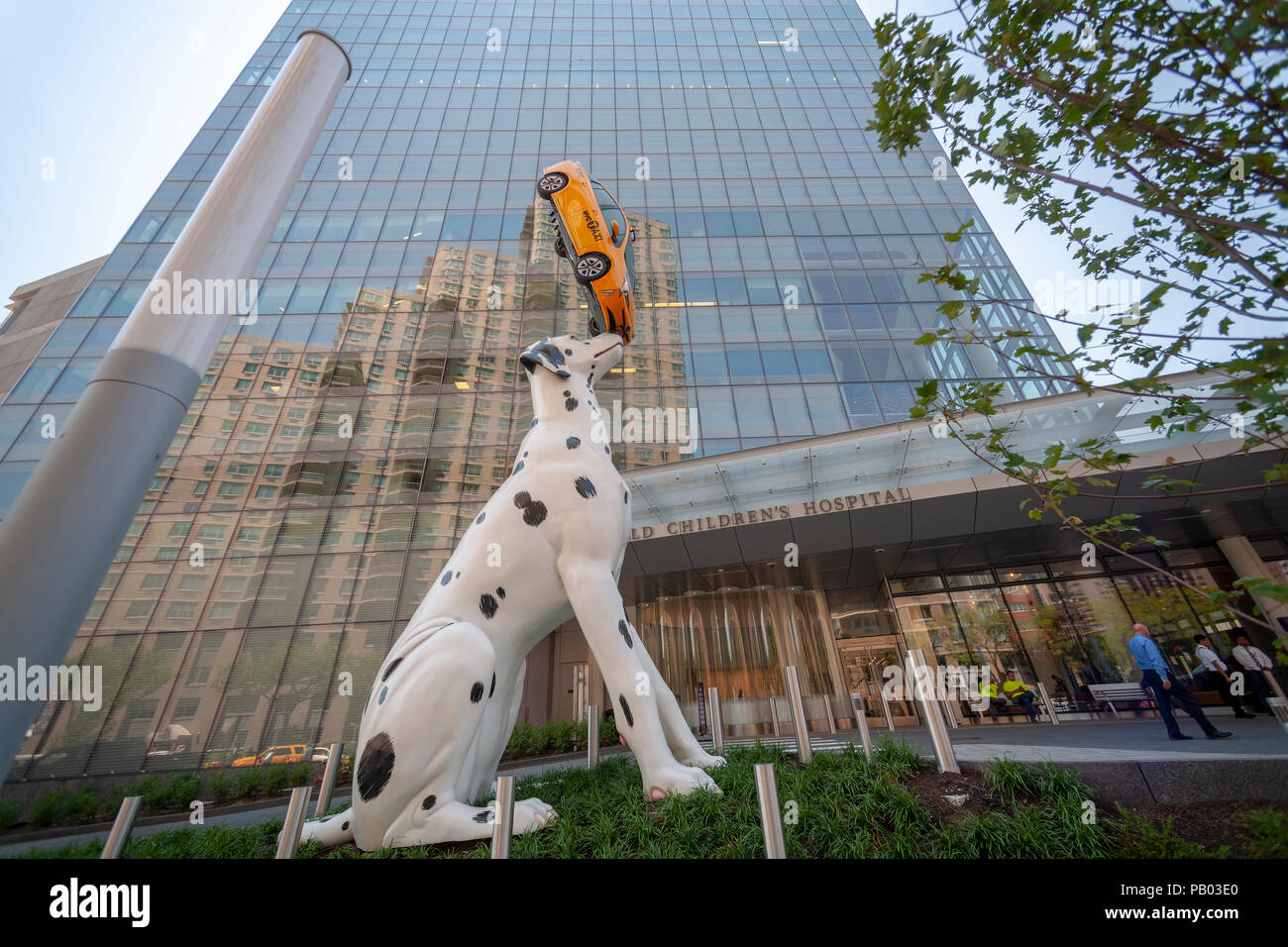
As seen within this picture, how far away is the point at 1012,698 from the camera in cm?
1272

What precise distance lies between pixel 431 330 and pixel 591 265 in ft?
58.1

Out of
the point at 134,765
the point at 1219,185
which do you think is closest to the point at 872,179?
the point at 1219,185

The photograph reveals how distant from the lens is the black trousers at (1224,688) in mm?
10264

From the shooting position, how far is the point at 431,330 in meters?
19.4

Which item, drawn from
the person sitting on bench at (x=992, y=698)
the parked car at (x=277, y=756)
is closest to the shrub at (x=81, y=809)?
the parked car at (x=277, y=756)

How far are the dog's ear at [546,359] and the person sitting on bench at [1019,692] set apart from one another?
14337mm

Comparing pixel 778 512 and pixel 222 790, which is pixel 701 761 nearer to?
pixel 778 512

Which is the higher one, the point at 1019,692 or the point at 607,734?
the point at 1019,692

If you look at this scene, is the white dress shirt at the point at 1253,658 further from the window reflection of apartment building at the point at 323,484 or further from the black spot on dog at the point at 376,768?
the window reflection of apartment building at the point at 323,484

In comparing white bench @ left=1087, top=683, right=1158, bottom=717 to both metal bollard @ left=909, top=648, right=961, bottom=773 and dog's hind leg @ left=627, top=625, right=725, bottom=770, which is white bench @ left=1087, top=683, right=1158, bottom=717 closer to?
metal bollard @ left=909, top=648, right=961, bottom=773

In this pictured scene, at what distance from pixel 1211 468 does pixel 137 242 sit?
3362 centimetres

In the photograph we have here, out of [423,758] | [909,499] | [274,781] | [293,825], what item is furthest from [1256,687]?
[274,781]

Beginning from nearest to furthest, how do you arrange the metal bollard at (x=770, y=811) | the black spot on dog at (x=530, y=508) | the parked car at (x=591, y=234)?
the metal bollard at (x=770, y=811)
the black spot on dog at (x=530, y=508)
the parked car at (x=591, y=234)

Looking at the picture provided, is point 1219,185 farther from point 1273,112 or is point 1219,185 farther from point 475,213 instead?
point 475,213
